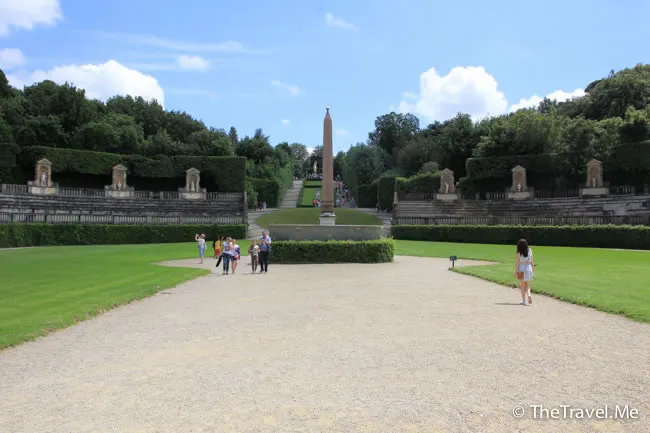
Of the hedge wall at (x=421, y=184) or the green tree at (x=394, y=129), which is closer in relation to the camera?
the hedge wall at (x=421, y=184)

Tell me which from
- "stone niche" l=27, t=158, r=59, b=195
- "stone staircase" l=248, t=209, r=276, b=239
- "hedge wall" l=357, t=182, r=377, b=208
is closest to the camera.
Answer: "stone staircase" l=248, t=209, r=276, b=239

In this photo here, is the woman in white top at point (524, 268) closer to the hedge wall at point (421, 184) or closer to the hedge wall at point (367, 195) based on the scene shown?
the hedge wall at point (421, 184)

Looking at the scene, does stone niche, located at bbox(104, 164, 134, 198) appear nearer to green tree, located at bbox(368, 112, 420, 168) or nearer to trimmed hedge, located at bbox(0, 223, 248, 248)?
trimmed hedge, located at bbox(0, 223, 248, 248)

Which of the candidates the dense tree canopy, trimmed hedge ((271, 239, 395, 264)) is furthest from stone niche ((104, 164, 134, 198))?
trimmed hedge ((271, 239, 395, 264))

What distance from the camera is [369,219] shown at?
5150 centimetres

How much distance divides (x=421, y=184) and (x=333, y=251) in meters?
35.8

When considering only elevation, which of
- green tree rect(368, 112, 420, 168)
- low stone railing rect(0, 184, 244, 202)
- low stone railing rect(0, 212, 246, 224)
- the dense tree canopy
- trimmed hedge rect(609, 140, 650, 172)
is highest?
green tree rect(368, 112, 420, 168)

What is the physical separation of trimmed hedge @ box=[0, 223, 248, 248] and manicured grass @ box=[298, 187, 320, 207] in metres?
33.4

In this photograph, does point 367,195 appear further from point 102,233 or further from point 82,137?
point 102,233

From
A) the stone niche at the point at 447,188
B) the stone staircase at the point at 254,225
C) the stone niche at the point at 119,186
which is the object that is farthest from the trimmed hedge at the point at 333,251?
the stone niche at the point at 119,186

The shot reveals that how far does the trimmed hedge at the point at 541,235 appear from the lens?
3191 centimetres

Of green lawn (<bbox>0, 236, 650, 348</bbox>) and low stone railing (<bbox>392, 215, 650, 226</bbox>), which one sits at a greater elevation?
low stone railing (<bbox>392, 215, 650, 226</bbox>)

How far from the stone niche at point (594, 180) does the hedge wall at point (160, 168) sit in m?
36.8

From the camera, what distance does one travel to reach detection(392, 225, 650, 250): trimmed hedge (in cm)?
3191
